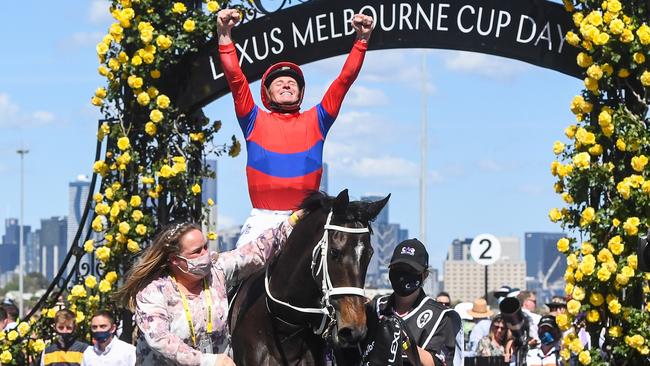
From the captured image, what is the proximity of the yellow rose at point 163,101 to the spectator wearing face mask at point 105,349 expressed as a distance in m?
2.01

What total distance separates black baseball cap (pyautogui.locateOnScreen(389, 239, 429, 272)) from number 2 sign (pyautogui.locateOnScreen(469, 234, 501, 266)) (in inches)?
460

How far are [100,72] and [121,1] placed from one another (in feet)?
2.34

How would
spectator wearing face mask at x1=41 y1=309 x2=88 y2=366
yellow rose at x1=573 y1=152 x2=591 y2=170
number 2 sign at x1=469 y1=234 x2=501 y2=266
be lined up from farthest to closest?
number 2 sign at x1=469 y1=234 x2=501 y2=266 < spectator wearing face mask at x1=41 y1=309 x2=88 y2=366 < yellow rose at x1=573 y1=152 x2=591 y2=170

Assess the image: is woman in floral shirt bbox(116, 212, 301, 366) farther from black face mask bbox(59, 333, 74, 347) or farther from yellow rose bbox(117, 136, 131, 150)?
black face mask bbox(59, 333, 74, 347)

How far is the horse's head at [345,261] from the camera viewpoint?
7195 millimetres

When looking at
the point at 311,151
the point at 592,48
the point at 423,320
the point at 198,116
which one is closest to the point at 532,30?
the point at 592,48

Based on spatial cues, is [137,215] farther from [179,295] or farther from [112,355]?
[179,295]

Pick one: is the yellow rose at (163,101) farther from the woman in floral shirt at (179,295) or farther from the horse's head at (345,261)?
the horse's head at (345,261)

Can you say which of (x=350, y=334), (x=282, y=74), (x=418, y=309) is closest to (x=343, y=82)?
(x=282, y=74)

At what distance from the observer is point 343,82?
9.47 meters

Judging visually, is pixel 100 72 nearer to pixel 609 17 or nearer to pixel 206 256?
pixel 609 17

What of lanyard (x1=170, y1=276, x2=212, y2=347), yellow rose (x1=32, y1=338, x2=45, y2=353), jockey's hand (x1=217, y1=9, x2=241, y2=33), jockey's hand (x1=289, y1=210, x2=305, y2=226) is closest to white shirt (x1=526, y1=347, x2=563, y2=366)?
yellow rose (x1=32, y1=338, x2=45, y2=353)

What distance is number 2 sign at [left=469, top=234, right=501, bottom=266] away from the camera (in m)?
20.0

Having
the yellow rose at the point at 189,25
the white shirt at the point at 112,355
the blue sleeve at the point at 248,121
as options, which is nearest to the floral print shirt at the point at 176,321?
the blue sleeve at the point at 248,121
